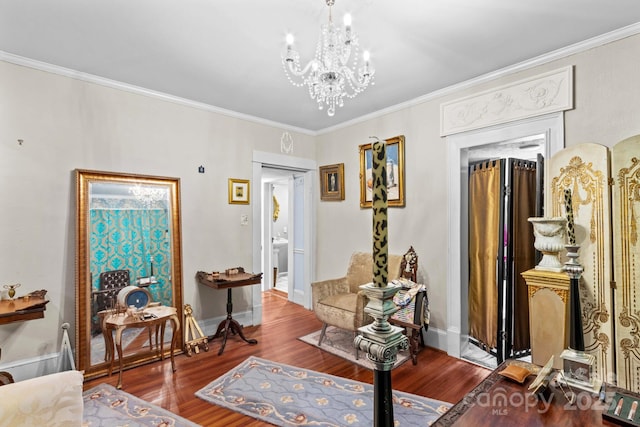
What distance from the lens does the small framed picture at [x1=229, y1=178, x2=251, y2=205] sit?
390 cm

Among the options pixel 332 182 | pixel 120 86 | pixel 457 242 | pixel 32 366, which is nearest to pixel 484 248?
pixel 457 242

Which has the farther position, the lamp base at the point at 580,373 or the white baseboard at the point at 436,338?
the white baseboard at the point at 436,338

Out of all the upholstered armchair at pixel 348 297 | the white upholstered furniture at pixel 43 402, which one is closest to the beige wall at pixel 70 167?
the upholstered armchair at pixel 348 297

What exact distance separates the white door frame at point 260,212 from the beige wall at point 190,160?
11 centimetres

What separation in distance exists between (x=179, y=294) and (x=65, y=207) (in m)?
1.32

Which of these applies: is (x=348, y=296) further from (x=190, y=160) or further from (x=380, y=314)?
(x=380, y=314)

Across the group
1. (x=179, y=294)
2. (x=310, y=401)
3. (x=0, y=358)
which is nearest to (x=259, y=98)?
(x=179, y=294)

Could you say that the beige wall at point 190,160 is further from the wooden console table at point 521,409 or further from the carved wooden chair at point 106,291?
the wooden console table at point 521,409

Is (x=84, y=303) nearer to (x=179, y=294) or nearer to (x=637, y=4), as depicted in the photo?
(x=179, y=294)

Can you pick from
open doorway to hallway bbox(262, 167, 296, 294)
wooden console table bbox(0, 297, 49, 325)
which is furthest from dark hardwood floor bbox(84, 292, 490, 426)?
open doorway to hallway bbox(262, 167, 296, 294)

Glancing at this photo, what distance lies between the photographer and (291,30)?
2238 millimetres

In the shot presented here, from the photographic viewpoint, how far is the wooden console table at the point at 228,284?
3.38 meters

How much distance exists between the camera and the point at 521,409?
1061 mm

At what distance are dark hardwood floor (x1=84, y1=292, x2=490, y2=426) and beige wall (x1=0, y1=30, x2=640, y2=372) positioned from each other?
52 cm
